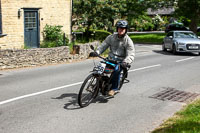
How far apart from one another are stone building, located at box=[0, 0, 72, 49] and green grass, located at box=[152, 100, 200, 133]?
11376mm

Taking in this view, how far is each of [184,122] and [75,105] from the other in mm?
2460

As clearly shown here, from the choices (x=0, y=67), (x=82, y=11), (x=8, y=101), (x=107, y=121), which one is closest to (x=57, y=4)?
(x=82, y=11)

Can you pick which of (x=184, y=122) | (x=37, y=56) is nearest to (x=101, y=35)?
(x=37, y=56)

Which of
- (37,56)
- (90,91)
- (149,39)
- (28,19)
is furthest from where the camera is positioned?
(149,39)

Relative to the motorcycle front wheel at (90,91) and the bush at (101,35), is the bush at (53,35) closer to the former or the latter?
the bush at (101,35)

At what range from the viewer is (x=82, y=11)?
26.2 metres

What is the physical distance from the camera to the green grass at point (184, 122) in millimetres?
5091

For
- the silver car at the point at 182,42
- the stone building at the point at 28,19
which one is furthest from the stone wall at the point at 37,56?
the silver car at the point at 182,42

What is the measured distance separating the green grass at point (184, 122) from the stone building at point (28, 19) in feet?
37.3

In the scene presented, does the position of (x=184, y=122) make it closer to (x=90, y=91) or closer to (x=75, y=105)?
(x=90, y=91)

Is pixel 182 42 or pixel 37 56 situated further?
pixel 182 42

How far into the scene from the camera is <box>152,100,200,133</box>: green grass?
5.09m

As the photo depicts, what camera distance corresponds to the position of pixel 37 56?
13.5m

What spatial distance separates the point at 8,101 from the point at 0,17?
1055cm
